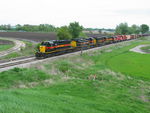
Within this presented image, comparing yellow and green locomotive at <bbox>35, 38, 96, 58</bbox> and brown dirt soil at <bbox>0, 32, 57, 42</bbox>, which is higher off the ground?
brown dirt soil at <bbox>0, 32, 57, 42</bbox>

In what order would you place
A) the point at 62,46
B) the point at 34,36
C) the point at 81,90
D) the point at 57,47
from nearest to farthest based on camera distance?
the point at 81,90
the point at 57,47
the point at 62,46
the point at 34,36

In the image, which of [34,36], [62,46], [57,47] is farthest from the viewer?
[34,36]

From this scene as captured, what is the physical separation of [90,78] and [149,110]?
30.9 ft

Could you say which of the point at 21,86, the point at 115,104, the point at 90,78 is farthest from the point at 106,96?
→ the point at 21,86

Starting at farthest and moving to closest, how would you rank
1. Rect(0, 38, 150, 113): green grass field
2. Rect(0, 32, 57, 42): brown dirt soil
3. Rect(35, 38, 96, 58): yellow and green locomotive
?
Rect(0, 32, 57, 42): brown dirt soil → Rect(35, 38, 96, 58): yellow and green locomotive → Rect(0, 38, 150, 113): green grass field

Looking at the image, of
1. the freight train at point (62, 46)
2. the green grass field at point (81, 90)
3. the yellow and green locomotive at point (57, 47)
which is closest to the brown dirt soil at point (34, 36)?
the freight train at point (62, 46)

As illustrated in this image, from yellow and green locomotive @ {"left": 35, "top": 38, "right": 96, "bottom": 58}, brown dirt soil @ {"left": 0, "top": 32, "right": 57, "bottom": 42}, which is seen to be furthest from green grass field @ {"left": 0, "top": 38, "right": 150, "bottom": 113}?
brown dirt soil @ {"left": 0, "top": 32, "right": 57, "bottom": 42}

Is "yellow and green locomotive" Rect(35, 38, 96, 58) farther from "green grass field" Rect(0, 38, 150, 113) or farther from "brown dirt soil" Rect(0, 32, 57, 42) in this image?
"brown dirt soil" Rect(0, 32, 57, 42)

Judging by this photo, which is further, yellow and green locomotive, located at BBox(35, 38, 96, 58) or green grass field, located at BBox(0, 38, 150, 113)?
yellow and green locomotive, located at BBox(35, 38, 96, 58)

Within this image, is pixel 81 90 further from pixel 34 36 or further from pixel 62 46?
pixel 34 36

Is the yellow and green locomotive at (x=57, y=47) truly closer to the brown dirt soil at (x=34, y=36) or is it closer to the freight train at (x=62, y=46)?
the freight train at (x=62, y=46)

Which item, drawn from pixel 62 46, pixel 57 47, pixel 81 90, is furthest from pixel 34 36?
pixel 81 90

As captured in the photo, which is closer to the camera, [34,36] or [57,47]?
[57,47]

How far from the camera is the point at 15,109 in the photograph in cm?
840
